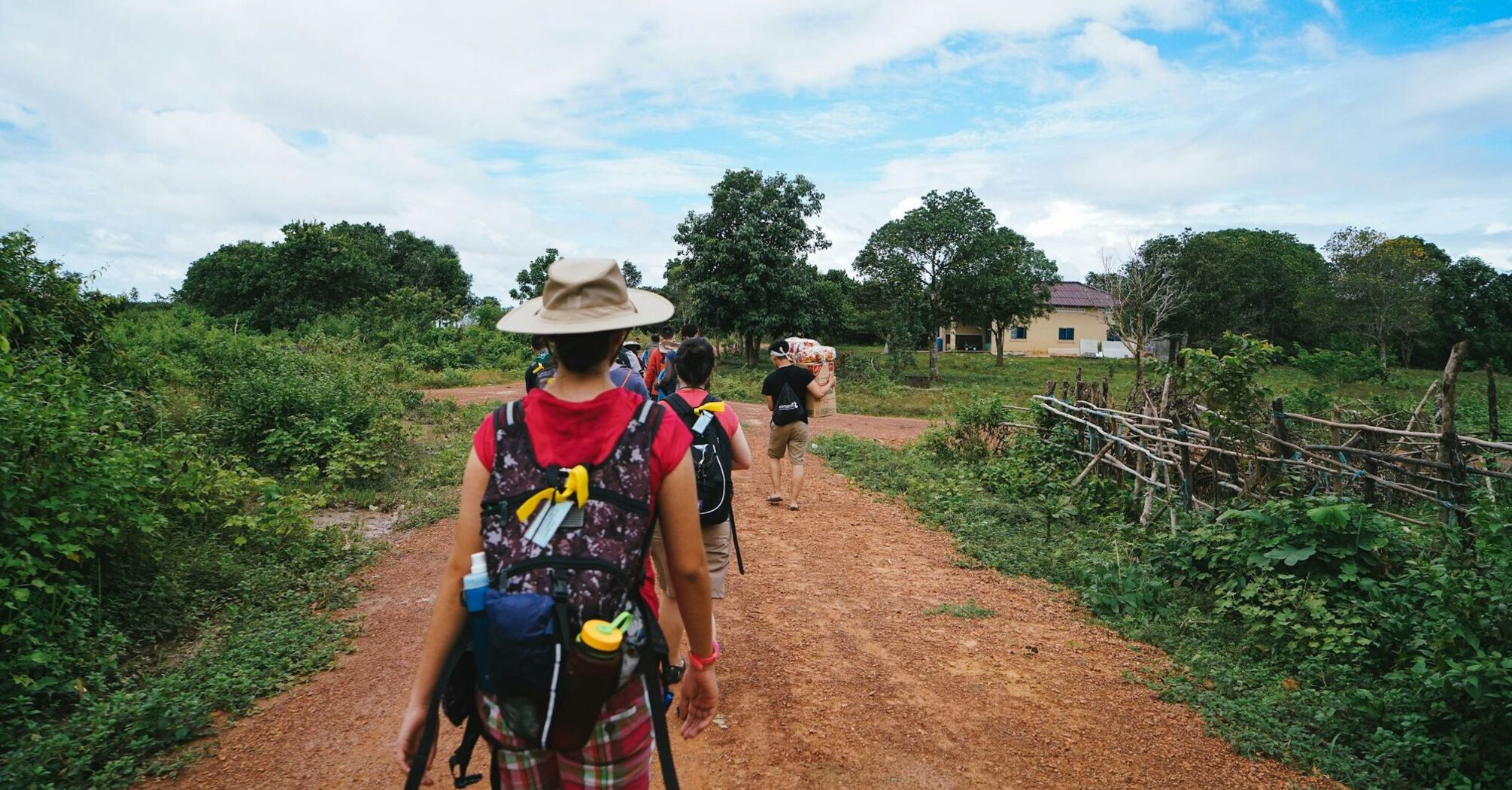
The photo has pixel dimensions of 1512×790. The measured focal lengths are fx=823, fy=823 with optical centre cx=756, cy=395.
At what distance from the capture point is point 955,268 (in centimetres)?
2742

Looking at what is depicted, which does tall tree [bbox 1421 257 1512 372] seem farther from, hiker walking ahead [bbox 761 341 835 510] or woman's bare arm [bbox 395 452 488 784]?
woman's bare arm [bbox 395 452 488 784]

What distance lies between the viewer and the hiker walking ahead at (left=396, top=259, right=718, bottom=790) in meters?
1.58

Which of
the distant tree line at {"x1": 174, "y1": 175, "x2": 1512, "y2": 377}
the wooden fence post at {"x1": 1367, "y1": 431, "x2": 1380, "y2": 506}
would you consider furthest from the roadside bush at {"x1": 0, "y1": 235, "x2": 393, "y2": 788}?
the distant tree line at {"x1": 174, "y1": 175, "x2": 1512, "y2": 377}

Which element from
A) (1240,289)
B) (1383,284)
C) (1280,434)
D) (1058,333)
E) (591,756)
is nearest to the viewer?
(591,756)

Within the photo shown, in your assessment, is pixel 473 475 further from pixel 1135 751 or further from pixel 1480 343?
pixel 1480 343

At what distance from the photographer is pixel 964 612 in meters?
5.46

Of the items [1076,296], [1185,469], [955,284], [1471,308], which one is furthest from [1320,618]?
[1076,296]

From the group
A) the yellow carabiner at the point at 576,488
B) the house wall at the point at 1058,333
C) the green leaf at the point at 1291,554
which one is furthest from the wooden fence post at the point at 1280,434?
the house wall at the point at 1058,333

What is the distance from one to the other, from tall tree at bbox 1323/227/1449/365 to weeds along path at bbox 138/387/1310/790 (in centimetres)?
3459

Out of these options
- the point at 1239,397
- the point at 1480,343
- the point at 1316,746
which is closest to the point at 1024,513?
the point at 1239,397

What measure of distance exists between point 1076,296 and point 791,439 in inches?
1772

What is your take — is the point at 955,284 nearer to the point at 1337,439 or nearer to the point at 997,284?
the point at 997,284

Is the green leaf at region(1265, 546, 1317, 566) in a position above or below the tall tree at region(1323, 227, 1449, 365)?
below

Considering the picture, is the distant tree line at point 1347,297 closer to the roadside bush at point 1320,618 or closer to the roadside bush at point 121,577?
the roadside bush at point 1320,618
